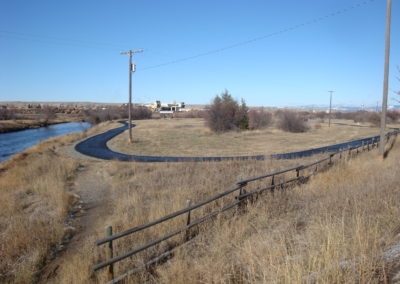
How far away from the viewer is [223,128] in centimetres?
4606

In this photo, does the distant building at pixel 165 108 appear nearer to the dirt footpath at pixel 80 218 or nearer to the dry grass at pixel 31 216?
the dry grass at pixel 31 216

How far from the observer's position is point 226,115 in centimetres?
4631

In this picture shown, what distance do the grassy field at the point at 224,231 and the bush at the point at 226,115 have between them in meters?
31.8

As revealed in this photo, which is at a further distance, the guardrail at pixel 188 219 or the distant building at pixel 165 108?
the distant building at pixel 165 108

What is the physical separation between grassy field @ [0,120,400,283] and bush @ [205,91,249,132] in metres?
31.8

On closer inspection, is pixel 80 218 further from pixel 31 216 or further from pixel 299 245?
pixel 299 245

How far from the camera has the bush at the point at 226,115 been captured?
45.9 m

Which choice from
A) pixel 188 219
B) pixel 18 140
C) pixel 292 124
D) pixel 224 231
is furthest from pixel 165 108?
pixel 224 231

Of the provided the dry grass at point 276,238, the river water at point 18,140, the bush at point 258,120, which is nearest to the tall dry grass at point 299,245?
the dry grass at point 276,238

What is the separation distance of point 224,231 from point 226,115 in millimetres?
40607

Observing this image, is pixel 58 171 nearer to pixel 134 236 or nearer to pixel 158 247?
pixel 134 236

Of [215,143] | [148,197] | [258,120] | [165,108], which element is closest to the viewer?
[148,197]

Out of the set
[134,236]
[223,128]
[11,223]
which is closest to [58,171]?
[11,223]

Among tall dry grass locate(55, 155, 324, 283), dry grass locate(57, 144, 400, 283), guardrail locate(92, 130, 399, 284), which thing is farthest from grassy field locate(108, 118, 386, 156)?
dry grass locate(57, 144, 400, 283)
